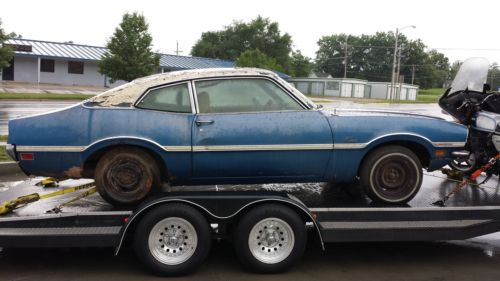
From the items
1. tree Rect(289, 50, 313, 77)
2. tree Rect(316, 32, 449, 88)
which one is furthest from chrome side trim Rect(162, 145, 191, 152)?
tree Rect(316, 32, 449, 88)

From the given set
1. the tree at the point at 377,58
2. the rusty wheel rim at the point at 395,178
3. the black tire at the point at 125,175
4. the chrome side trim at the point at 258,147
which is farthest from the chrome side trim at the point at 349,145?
the tree at the point at 377,58

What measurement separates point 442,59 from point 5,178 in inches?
4782

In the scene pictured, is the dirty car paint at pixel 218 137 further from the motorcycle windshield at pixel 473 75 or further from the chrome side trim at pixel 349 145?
the motorcycle windshield at pixel 473 75

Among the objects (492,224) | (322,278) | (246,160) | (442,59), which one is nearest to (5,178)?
(246,160)

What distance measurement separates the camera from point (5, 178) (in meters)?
8.12

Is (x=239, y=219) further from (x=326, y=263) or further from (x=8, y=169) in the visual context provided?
(x=8, y=169)

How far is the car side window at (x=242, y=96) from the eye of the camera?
510cm

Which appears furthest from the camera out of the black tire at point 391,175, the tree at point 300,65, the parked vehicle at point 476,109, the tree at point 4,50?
the tree at point 300,65

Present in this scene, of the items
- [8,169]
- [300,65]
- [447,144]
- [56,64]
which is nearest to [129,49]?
[56,64]

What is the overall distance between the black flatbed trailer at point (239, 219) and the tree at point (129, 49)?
28057mm

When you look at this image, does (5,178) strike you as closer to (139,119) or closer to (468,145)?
(139,119)

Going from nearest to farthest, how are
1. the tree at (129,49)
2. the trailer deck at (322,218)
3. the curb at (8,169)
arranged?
the trailer deck at (322,218)
the curb at (8,169)
the tree at (129,49)

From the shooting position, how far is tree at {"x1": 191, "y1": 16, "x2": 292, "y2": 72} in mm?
75438

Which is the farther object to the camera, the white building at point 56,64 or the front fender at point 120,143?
the white building at point 56,64
